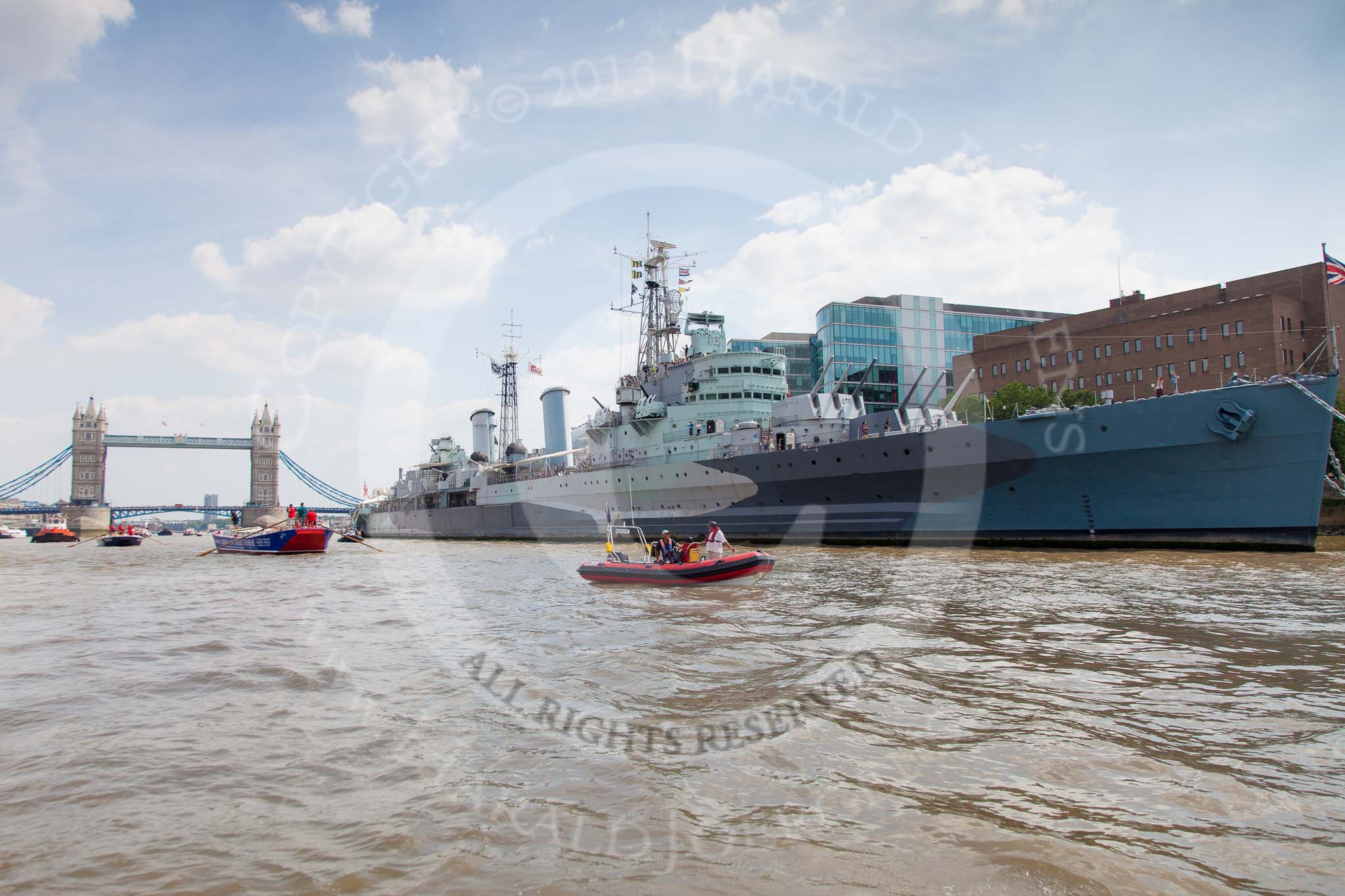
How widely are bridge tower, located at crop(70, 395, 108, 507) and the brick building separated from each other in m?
133

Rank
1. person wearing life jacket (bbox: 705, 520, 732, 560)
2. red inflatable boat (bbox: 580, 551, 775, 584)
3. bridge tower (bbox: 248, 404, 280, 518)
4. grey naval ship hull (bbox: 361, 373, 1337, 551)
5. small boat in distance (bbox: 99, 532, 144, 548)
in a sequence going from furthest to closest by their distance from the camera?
bridge tower (bbox: 248, 404, 280, 518) < small boat in distance (bbox: 99, 532, 144, 548) < grey naval ship hull (bbox: 361, 373, 1337, 551) < person wearing life jacket (bbox: 705, 520, 732, 560) < red inflatable boat (bbox: 580, 551, 775, 584)

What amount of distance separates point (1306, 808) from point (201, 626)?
15.0 meters

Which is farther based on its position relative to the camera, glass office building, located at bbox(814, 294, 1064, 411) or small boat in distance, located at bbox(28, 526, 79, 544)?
glass office building, located at bbox(814, 294, 1064, 411)

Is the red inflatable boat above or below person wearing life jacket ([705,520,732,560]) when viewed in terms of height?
below

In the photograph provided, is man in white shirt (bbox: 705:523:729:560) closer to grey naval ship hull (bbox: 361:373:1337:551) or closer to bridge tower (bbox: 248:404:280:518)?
grey naval ship hull (bbox: 361:373:1337:551)

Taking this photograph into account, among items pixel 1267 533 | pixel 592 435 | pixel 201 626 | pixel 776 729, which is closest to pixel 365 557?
pixel 592 435

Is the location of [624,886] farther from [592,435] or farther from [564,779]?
[592,435]

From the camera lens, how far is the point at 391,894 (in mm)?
3682

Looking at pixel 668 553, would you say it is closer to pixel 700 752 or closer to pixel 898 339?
pixel 700 752

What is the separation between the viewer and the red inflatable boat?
1608 centimetres

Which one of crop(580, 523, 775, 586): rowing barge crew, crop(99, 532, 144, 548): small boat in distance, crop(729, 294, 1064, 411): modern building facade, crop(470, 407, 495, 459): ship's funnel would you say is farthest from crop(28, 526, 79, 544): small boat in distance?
crop(580, 523, 775, 586): rowing barge crew

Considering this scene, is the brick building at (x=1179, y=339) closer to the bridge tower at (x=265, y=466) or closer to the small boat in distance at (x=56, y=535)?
the small boat in distance at (x=56, y=535)

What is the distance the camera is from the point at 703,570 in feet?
52.7

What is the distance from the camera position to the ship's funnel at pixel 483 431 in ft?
197
